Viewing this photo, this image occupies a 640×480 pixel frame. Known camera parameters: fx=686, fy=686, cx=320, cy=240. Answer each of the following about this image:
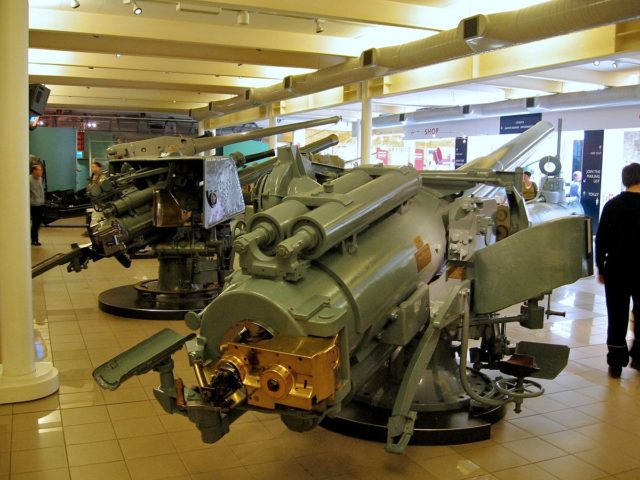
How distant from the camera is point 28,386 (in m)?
4.76

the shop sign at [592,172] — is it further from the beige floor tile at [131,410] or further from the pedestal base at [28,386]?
the pedestal base at [28,386]

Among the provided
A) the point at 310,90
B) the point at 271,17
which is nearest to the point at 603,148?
the point at 310,90

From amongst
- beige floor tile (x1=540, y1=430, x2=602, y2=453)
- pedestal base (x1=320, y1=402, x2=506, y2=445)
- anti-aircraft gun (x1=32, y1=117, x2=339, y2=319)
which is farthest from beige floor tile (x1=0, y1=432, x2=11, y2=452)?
beige floor tile (x1=540, y1=430, x2=602, y2=453)

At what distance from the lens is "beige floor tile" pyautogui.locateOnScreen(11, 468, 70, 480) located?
363 cm

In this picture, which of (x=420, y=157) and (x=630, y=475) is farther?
(x=420, y=157)

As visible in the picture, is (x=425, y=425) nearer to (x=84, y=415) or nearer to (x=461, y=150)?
(x=84, y=415)

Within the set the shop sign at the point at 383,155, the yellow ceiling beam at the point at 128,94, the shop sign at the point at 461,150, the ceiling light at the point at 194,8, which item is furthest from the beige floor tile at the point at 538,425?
the shop sign at the point at 383,155

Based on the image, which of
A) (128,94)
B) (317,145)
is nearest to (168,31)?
(317,145)

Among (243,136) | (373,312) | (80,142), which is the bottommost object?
(373,312)

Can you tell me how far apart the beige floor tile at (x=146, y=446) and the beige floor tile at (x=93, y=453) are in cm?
5

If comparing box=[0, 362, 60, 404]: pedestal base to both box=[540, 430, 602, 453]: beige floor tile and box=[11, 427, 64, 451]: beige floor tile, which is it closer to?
box=[11, 427, 64, 451]: beige floor tile

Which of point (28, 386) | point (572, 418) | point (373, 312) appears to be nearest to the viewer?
point (373, 312)

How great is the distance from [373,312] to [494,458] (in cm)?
128

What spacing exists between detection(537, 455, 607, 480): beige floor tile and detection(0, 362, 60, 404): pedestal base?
3.34 m
